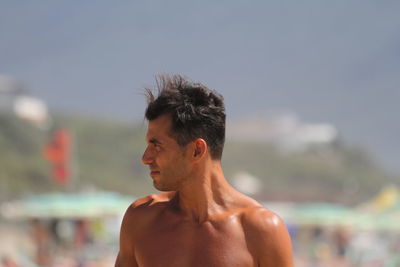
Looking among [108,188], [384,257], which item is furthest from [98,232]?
[108,188]

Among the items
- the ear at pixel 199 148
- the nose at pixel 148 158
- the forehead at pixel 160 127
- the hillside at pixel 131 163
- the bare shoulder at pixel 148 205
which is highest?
the hillside at pixel 131 163

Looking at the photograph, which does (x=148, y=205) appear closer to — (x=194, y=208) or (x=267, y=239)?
(x=194, y=208)

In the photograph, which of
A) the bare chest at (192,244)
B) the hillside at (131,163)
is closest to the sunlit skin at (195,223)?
the bare chest at (192,244)

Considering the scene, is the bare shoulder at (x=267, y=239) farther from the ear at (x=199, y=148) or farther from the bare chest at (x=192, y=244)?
the ear at (x=199, y=148)

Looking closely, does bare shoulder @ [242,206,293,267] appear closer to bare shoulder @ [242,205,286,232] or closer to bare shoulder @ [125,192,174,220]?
bare shoulder @ [242,205,286,232]

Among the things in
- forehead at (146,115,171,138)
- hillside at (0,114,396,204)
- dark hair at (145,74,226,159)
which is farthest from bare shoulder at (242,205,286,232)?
hillside at (0,114,396,204)

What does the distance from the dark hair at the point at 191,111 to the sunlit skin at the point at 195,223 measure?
0.02 meters

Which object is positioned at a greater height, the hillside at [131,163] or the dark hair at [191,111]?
the hillside at [131,163]

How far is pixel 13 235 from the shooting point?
32.4 m

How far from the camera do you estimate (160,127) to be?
1815mm

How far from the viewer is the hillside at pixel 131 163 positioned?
5706cm

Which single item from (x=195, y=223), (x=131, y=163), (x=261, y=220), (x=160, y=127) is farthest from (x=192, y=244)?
(x=131, y=163)

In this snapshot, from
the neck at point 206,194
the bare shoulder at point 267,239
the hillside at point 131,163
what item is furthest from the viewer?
the hillside at point 131,163

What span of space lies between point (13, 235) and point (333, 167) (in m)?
50.0
